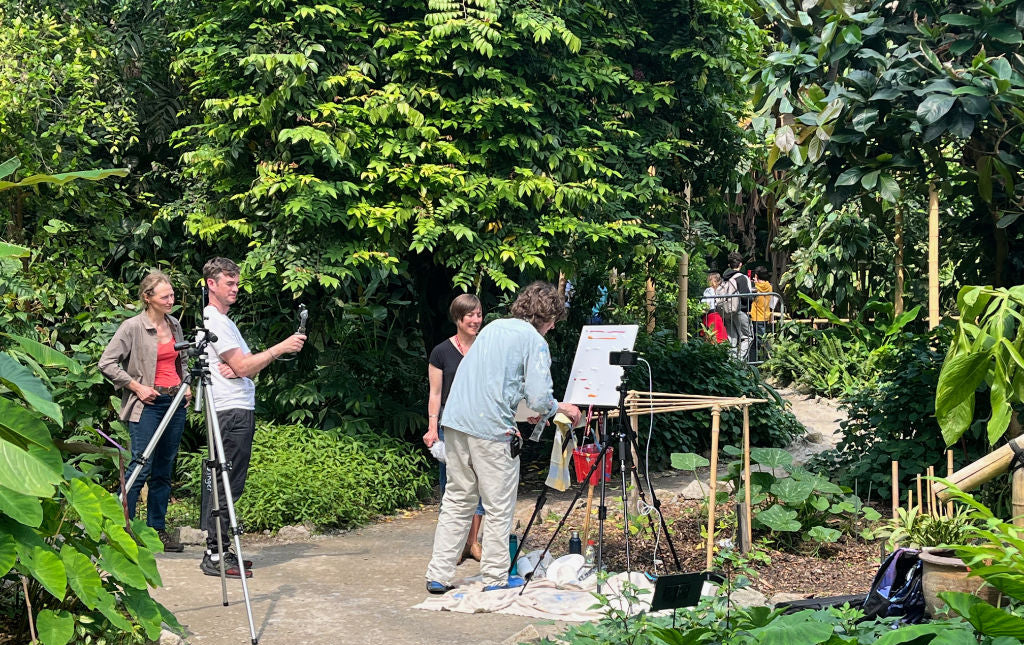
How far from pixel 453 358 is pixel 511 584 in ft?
4.90

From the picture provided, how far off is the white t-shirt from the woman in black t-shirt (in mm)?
1143

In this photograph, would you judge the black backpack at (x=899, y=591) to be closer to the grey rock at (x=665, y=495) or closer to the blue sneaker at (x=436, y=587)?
the blue sneaker at (x=436, y=587)

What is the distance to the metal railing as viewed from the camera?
1535 centimetres

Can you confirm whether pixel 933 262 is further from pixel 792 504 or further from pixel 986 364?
pixel 986 364

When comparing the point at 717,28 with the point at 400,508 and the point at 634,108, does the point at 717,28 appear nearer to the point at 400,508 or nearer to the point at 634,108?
A: the point at 634,108

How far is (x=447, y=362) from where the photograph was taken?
689 centimetres

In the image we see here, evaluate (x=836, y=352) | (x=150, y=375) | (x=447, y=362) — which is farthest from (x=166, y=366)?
(x=836, y=352)

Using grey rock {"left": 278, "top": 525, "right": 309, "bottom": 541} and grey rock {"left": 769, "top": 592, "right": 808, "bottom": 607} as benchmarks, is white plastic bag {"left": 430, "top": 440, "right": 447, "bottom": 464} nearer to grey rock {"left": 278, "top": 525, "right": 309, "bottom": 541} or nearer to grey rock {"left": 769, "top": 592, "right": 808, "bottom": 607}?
grey rock {"left": 278, "top": 525, "right": 309, "bottom": 541}

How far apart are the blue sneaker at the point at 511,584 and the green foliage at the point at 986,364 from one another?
7.94 ft

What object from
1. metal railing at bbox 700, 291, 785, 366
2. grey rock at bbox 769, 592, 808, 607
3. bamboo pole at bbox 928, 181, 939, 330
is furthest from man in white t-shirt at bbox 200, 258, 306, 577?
metal railing at bbox 700, 291, 785, 366

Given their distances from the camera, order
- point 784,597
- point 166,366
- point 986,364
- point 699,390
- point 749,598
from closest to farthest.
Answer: point 986,364, point 749,598, point 784,597, point 166,366, point 699,390

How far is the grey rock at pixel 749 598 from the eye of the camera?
566 centimetres

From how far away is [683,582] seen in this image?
3838 mm

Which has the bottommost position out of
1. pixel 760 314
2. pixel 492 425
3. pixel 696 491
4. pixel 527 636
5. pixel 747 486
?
pixel 527 636
